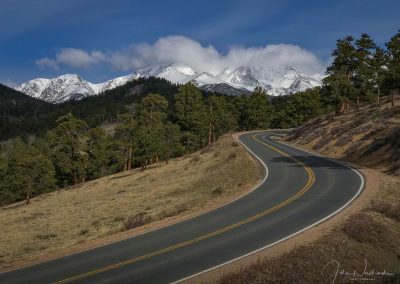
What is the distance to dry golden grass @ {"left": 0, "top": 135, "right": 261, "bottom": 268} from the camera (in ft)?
87.6

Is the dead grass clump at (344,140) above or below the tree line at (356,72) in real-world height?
below

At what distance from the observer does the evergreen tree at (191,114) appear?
82625 mm

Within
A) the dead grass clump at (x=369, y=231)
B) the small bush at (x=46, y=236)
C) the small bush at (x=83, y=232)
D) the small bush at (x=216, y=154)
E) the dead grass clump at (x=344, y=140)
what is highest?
the dead grass clump at (x=344, y=140)

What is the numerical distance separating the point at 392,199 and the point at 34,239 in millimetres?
22183

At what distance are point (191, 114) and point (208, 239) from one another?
63915 millimetres

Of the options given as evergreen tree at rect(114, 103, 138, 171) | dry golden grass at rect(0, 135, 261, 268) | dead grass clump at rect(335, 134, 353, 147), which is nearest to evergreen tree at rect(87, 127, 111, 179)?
evergreen tree at rect(114, 103, 138, 171)

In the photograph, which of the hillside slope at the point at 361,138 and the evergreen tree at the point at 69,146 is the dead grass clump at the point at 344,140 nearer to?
the hillside slope at the point at 361,138

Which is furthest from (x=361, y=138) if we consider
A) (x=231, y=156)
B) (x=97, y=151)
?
(x=97, y=151)

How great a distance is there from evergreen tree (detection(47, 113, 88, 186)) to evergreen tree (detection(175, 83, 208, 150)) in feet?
63.3

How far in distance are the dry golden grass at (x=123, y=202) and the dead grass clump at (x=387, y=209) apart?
31.7 feet

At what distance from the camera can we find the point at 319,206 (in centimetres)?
2492

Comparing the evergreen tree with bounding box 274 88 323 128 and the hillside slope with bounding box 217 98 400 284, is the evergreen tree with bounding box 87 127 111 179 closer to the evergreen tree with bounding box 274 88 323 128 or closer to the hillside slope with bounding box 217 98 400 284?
the hillside slope with bounding box 217 98 400 284

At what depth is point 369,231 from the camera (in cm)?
1988

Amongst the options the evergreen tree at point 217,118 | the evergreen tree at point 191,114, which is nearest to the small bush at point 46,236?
the evergreen tree at point 191,114
